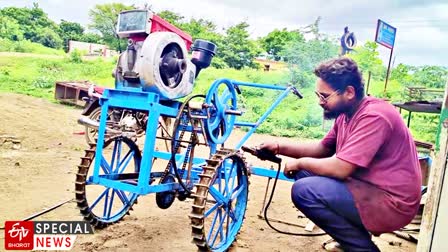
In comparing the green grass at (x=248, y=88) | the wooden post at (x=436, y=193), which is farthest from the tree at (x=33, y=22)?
the wooden post at (x=436, y=193)

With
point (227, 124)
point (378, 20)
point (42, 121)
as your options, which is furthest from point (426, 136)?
point (42, 121)

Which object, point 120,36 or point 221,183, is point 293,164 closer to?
point 221,183

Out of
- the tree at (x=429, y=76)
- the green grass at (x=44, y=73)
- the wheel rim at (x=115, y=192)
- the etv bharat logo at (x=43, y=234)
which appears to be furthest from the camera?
the green grass at (x=44, y=73)

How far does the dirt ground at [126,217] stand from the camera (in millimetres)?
3076

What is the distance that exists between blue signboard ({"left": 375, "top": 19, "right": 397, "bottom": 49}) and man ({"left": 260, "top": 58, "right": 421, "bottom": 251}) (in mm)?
5847

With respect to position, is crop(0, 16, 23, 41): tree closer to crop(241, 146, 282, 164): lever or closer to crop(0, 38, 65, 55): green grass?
crop(0, 38, 65, 55): green grass

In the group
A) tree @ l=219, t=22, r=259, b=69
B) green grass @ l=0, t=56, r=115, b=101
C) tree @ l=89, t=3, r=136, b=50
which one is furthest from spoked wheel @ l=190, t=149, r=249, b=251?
tree @ l=89, t=3, r=136, b=50

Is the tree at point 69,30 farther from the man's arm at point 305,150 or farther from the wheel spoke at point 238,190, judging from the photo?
the man's arm at point 305,150

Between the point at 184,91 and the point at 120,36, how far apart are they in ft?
2.23

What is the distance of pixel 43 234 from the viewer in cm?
297

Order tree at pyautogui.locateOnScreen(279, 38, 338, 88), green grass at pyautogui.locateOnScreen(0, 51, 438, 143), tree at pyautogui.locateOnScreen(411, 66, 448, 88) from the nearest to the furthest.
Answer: tree at pyautogui.locateOnScreen(411, 66, 448, 88), green grass at pyautogui.locateOnScreen(0, 51, 438, 143), tree at pyautogui.locateOnScreen(279, 38, 338, 88)

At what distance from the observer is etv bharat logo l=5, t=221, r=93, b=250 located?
278 centimetres

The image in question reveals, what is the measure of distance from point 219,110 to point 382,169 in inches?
56.0

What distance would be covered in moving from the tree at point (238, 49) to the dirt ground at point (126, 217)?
1309 centimetres
